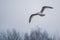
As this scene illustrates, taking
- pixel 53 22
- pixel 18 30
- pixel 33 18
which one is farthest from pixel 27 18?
pixel 53 22

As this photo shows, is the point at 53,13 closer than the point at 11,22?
Yes

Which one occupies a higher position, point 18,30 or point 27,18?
point 27,18

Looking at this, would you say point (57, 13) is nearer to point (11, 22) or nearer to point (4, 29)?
point (11, 22)

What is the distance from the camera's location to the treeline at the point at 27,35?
1.54 m

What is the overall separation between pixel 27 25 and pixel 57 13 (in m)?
0.43

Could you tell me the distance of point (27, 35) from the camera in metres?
1.58

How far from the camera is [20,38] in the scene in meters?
1.59

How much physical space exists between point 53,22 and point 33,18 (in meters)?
0.27

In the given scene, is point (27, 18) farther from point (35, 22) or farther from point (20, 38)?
point (20, 38)

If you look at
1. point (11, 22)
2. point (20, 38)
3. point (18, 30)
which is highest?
point (11, 22)

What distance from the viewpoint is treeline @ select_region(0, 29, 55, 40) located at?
1540 mm

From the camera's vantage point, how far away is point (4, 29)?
5.42 ft

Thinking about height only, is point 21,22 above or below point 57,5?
below

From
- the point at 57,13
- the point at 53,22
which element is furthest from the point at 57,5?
the point at 53,22
